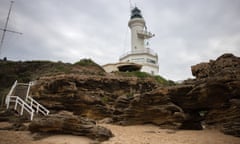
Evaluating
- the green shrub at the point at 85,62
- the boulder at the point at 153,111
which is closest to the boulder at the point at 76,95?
the boulder at the point at 153,111

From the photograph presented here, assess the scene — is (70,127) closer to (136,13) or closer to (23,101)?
(23,101)

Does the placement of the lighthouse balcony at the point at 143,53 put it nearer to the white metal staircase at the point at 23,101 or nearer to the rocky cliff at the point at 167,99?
the rocky cliff at the point at 167,99

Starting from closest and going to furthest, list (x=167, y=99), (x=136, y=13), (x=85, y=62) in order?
(x=167, y=99)
(x=85, y=62)
(x=136, y=13)

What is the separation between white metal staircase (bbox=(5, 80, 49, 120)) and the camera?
12.9m

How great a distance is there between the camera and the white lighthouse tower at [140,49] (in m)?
41.9

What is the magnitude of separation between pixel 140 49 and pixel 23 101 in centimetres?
3512

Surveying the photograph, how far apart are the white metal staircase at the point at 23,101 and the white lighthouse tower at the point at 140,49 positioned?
90.3 ft

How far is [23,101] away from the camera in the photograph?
516 inches

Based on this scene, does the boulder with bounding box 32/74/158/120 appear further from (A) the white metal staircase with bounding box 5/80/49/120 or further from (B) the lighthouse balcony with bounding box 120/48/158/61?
(B) the lighthouse balcony with bounding box 120/48/158/61

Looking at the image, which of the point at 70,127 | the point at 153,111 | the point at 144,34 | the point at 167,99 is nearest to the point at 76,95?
the point at 153,111

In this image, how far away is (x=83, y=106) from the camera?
15.5 metres

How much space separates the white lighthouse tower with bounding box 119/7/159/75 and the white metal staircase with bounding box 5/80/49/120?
2751cm

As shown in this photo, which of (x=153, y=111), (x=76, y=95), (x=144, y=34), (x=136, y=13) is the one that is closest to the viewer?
(x=153, y=111)

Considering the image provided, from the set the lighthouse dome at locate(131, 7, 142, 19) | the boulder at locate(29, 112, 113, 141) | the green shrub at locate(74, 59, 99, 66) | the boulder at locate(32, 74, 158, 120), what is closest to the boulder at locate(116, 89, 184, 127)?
the boulder at locate(32, 74, 158, 120)
